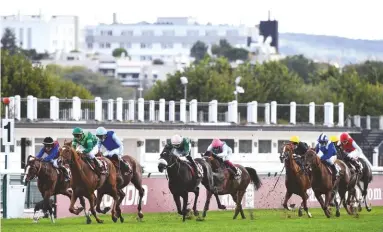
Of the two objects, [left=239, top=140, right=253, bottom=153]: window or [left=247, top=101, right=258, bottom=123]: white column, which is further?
[left=247, top=101, right=258, bottom=123]: white column

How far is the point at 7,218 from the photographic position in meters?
31.2

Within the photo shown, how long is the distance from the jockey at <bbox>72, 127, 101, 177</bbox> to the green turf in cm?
108

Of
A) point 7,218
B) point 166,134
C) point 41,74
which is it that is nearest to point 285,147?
point 7,218

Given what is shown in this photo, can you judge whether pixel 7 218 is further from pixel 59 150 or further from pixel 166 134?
pixel 166 134

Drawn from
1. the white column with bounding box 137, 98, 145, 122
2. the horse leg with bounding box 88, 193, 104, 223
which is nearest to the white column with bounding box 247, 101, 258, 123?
the white column with bounding box 137, 98, 145, 122

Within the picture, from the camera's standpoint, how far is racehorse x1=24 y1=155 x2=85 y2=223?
2844cm

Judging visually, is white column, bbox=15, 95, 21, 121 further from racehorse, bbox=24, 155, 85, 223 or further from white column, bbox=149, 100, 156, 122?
racehorse, bbox=24, 155, 85, 223

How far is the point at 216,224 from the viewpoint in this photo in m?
28.4

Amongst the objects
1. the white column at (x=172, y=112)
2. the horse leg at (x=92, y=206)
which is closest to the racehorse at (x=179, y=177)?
the horse leg at (x=92, y=206)

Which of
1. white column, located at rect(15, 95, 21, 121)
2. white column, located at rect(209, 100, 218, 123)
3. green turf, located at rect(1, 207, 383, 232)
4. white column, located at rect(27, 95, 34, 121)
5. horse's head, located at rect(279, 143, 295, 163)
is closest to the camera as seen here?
green turf, located at rect(1, 207, 383, 232)

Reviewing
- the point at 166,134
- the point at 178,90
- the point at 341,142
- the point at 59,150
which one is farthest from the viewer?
the point at 178,90

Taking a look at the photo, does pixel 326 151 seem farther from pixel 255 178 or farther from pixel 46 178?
pixel 46 178

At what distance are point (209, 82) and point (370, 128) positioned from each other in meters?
17.9

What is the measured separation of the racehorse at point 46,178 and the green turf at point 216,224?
47 centimetres
